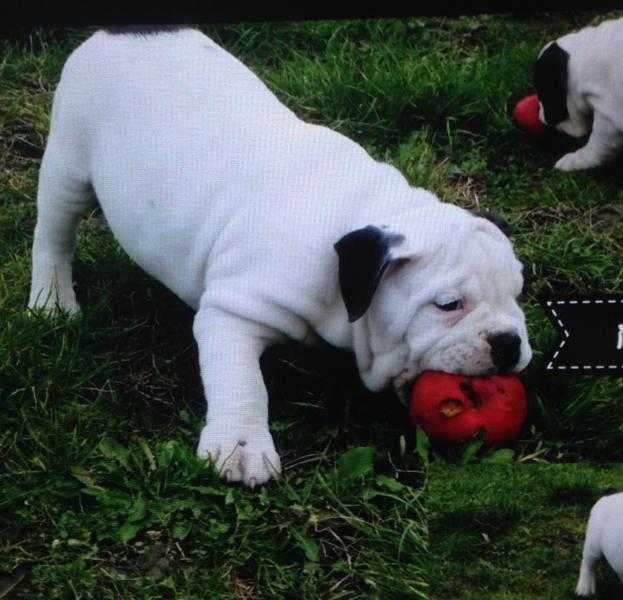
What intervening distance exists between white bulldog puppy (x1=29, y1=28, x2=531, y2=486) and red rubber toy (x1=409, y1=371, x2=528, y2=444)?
0.04 feet

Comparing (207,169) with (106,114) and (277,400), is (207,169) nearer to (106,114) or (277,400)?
(106,114)

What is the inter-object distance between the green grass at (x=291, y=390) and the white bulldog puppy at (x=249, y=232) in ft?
0.12

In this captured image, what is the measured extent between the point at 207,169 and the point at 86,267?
0.74 ft

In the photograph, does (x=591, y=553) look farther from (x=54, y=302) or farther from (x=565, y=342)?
(x=54, y=302)

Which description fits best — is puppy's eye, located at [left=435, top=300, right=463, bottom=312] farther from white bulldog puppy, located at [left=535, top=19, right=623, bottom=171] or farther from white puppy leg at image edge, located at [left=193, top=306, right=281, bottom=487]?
white bulldog puppy, located at [left=535, top=19, right=623, bottom=171]

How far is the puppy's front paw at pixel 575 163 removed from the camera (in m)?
1.17

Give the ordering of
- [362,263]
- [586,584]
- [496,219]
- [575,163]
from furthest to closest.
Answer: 1. [575,163]
2. [496,219]
3. [362,263]
4. [586,584]

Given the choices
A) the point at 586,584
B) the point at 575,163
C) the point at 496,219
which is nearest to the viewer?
the point at 586,584

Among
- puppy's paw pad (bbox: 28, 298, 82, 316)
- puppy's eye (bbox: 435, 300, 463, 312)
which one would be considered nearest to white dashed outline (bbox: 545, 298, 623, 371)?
puppy's eye (bbox: 435, 300, 463, 312)

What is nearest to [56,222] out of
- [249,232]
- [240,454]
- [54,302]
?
[54,302]

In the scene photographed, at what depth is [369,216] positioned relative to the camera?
104cm

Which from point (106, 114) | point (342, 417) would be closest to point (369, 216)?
point (342, 417)

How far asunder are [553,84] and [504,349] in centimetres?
41

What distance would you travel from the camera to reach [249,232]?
1062 mm
